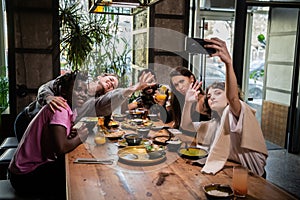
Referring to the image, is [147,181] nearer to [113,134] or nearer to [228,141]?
[228,141]

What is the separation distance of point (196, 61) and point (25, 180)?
3.62m

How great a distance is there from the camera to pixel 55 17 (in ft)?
14.8

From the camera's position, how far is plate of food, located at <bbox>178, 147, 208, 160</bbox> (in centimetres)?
212

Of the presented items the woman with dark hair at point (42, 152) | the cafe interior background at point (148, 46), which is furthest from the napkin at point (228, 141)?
the cafe interior background at point (148, 46)

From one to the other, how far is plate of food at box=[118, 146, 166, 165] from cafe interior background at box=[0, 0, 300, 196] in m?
2.28

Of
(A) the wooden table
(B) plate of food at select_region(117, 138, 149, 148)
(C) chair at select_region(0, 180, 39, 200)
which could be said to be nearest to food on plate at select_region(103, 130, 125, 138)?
(B) plate of food at select_region(117, 138, 149, 148)

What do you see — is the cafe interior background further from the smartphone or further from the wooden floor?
the smartphone

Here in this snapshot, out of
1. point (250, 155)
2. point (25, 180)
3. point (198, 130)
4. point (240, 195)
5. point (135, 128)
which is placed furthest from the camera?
point (135, 128)

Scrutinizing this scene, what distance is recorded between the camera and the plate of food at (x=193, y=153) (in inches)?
83.5

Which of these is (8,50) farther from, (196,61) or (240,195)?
(240,195)

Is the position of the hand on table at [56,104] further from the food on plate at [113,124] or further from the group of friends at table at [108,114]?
the food on plate at [113,124]

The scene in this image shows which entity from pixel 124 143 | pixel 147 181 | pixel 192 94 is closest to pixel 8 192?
pixel 124 143

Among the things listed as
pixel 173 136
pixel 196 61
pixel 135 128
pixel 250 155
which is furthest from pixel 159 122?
pixel 196 61

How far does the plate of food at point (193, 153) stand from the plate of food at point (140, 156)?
0.46 feet
